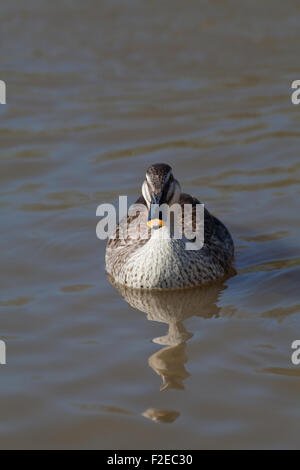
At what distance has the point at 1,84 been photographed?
14.4 metres

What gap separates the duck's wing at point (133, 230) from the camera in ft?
31.0

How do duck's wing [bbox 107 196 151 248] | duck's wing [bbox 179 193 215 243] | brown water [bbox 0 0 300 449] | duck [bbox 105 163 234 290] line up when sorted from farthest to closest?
duck's wing [bbox 107 196 151 248]
duck's wing [bbox 179 193 215 243]
duck [bbox 105 163 234 290]
brown water [bbox 0 0 300 449]

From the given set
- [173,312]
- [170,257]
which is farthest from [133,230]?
[173,312]

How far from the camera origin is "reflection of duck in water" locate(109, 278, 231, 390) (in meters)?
7.26

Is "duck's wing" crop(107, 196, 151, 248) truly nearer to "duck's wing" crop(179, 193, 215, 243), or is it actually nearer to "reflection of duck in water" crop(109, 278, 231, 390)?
"duck's wing" crop(179, 193, 215, 243)

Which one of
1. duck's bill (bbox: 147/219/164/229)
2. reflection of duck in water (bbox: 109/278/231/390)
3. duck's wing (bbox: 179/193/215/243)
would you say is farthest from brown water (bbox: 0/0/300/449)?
duck's bill (bbox: 147/219/164/229)

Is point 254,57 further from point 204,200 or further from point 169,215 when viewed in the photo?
point 169,215

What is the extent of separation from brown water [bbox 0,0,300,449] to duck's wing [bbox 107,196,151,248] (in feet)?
1.21

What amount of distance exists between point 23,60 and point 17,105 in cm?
178

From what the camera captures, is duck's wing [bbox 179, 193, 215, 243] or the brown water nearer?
the brown water

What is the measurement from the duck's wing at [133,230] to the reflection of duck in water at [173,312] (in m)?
0.59

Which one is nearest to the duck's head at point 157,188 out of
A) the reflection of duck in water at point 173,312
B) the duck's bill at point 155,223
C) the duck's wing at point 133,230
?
the duck's bill at point 155,223

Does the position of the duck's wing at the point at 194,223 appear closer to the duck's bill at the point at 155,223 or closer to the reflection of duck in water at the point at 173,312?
the reflection of duck in water at the point at 173,312

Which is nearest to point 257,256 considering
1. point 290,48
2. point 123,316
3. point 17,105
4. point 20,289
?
point 123,316
